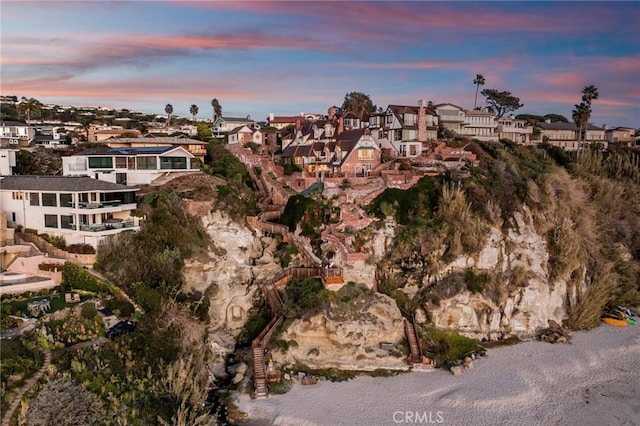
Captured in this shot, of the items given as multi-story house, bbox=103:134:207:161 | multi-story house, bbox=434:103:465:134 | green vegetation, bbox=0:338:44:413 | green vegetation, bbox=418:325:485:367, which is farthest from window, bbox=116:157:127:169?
multi-story house, bbox=434:103:465:134

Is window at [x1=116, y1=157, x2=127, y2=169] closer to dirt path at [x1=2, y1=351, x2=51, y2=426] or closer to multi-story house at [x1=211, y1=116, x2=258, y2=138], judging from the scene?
dirt path at [x1=2, y1=351, x2=51, y2=426]

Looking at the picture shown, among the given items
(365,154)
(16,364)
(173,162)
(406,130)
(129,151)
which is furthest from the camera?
(406,130)

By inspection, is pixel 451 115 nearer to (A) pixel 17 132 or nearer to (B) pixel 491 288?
(B) pixel 491 288

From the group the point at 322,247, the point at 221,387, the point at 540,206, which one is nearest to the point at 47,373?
the point at 221,387

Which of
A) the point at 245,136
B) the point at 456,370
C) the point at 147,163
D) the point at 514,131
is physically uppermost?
the point at 514,131

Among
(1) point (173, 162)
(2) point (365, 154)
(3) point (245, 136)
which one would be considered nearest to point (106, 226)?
(1) point (173, 162)

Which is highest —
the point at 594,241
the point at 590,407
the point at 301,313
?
the point at 594,241

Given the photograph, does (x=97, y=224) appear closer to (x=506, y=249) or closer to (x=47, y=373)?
(x=47, y=373)
